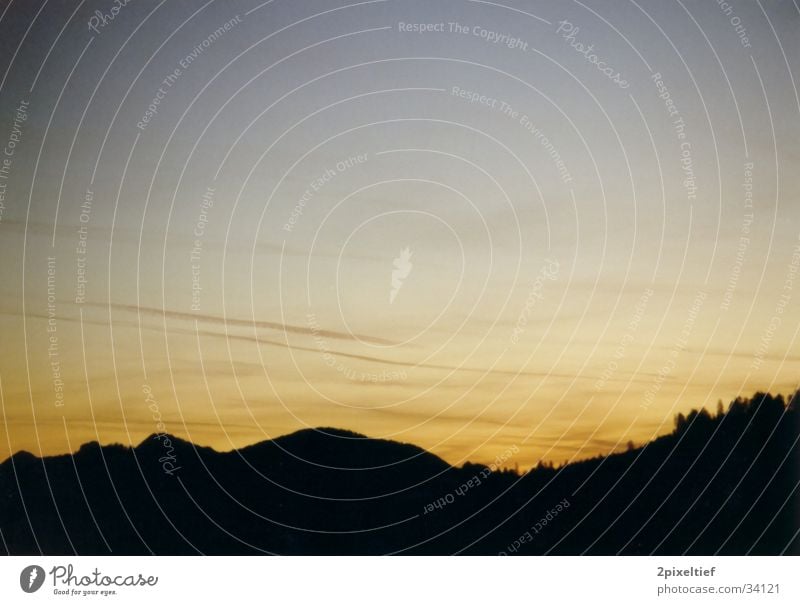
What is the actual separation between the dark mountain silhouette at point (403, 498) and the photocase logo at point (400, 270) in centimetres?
64

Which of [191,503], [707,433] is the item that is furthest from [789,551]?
[191,503]

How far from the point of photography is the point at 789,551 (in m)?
4.59

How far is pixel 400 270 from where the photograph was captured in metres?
4.46

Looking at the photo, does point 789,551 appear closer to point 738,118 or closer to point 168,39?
point 738,118

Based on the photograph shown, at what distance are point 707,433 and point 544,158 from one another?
4.63ft
